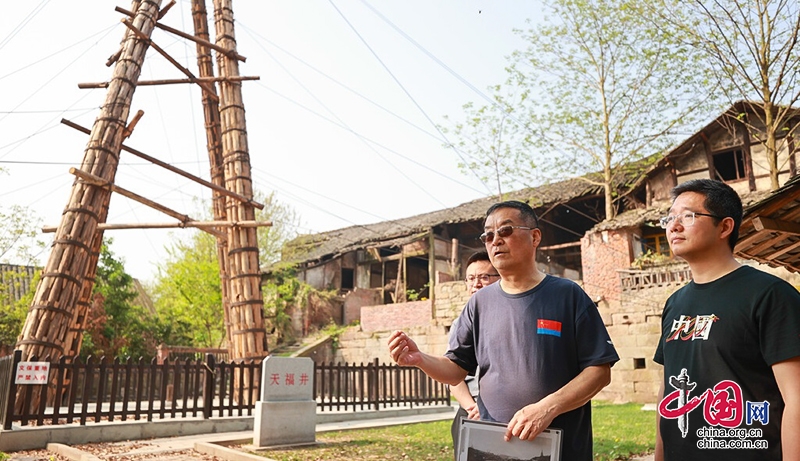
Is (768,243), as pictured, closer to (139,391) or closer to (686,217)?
(686,217)

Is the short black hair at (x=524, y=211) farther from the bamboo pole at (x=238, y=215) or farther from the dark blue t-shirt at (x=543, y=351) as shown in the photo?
the bamboo pole at (x=238, y=215)

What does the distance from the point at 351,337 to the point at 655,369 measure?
13.9 m

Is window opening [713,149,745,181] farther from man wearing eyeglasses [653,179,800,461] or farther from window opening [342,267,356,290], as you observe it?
man wearing eyeglasses [653,179,800,461]

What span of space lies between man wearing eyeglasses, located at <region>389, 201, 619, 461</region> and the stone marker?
6.78 m

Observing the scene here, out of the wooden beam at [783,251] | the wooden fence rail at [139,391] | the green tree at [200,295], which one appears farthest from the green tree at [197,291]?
the wooden beam at [783,251]

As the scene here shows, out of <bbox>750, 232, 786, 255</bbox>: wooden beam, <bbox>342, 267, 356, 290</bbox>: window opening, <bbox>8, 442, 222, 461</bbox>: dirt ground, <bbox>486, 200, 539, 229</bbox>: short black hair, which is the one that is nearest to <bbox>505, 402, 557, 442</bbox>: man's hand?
<bbox>486, 200, 539, 229</bbox>: short black hair

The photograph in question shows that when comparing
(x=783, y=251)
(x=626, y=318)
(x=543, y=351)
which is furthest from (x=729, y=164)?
(x=543, y=351)

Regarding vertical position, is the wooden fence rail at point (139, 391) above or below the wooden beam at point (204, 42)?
below

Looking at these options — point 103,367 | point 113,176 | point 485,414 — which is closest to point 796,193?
point 485,414

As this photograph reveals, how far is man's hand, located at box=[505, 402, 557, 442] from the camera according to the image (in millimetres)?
2055

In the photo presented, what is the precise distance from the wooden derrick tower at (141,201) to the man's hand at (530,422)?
34.0 feet

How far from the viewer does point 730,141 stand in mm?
20781

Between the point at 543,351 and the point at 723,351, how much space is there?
662 mm

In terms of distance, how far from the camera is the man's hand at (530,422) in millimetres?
2055
